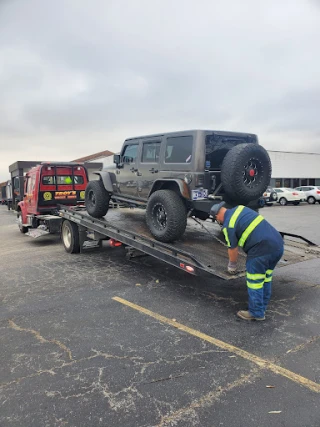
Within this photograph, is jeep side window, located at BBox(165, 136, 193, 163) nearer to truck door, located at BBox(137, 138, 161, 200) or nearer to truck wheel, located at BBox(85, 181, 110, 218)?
truck door, located at BBox(137, 138, 161, 200)

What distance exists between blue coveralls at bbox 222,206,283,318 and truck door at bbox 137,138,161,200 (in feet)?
7.40

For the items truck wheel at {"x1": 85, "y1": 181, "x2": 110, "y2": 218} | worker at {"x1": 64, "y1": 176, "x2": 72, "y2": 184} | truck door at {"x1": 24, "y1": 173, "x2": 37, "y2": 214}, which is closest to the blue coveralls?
truck wheel at {"x1": 85, "y1": 181, "x2": 110, "y2": 218}

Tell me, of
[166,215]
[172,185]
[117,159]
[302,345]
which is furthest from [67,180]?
[302,345]

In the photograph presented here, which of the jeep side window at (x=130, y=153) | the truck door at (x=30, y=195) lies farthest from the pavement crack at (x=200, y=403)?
the truck door at (x=30, y=195)

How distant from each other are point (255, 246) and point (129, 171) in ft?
11.5

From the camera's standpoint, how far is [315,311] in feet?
15.0

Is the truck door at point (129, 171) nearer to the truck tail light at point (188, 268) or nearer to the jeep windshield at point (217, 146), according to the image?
the jeep windshield at point (217, 146)

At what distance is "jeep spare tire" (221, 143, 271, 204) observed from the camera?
17.1 feet

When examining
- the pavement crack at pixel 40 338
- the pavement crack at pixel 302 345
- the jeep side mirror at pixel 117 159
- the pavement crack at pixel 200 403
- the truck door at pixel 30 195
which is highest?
the jeep side mirror at pixel 117 159

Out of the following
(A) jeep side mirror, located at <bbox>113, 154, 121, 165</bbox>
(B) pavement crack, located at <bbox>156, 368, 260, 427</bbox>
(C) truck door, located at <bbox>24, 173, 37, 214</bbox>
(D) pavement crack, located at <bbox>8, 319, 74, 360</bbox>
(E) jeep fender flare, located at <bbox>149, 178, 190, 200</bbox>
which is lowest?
(D) pavement crack, located at <bbox>8, 319, 74, 360</bbox>

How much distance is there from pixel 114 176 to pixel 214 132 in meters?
2.72

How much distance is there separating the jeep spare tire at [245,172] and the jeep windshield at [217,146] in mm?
372

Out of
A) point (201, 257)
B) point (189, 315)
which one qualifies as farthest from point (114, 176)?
point (189, 315)

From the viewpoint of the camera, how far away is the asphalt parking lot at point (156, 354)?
2678 mm
